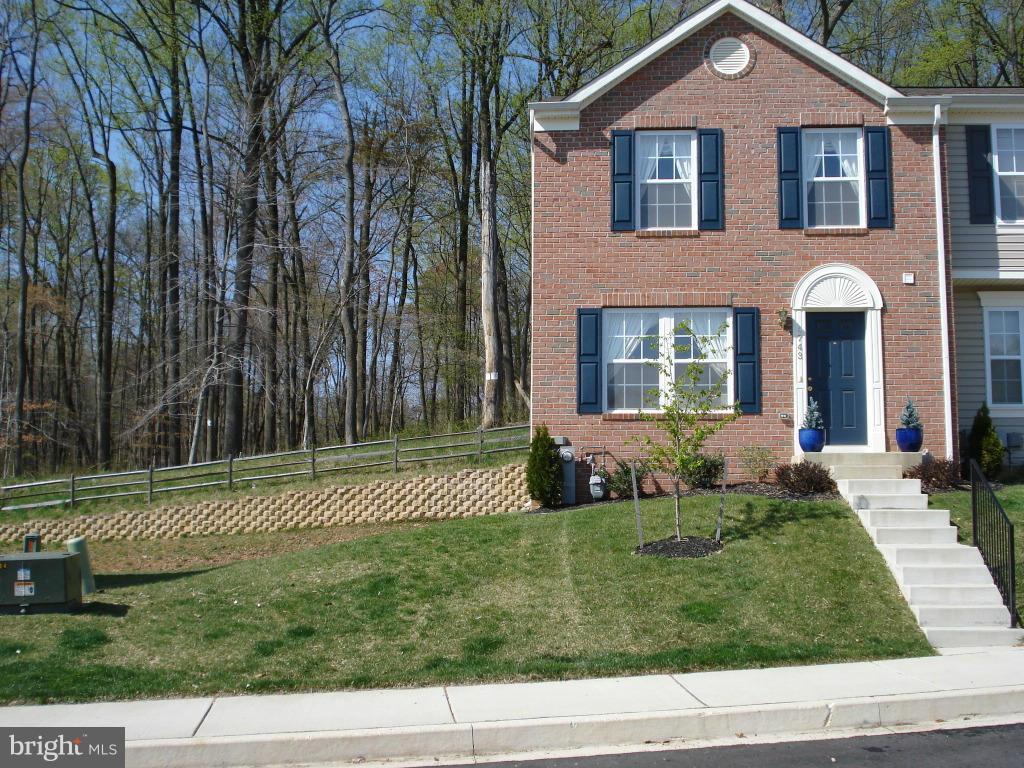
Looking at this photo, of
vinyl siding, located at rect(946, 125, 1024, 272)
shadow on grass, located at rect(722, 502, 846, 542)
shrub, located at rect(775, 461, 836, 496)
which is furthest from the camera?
vinyl siding, located at rect(946, 125, 1024, 272)

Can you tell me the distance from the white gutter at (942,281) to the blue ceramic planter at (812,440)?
2.22m

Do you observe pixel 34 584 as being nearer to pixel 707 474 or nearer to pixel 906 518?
pixel 707 474

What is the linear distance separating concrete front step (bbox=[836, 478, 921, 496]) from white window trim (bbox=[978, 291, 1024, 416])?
4.01 m

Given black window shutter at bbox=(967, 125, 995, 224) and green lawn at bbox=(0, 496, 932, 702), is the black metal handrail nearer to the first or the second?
green lawn at bbox=(0, 496, 932, 702)

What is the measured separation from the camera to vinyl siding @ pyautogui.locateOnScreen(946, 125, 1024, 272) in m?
15.3

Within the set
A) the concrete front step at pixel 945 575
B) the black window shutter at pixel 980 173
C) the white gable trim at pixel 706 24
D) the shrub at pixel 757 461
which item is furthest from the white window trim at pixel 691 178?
the concrete front step at pixel 945 575

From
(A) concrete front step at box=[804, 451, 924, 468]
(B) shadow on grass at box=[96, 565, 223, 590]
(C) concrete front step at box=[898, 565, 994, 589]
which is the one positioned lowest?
(B) shadow on grass at box=[96, 565, 223, 590]

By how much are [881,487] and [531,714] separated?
25.0 feet

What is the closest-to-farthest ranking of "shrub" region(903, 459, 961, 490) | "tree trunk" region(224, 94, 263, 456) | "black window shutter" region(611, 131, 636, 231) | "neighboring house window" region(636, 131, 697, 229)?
"shrub" region(903, 459, 961, 490), "black window shutter" region(611, 131, 636, 231), "neighboring house window" region(636, 131, 697, 229), "tree trunk" region(224, 94, 263, 456)

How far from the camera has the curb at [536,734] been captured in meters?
6.55

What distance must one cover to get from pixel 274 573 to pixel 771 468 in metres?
7.85

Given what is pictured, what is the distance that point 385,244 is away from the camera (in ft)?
107

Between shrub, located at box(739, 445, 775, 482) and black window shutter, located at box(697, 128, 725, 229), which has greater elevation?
black window shutter, located at box(697, 128, 725, 229)

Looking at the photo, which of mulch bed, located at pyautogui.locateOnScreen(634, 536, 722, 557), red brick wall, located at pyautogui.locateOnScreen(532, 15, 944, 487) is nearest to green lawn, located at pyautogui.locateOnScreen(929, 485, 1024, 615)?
red brick wall, located at pyautogui.locateOnScreen(532, 15, 944, 487)
